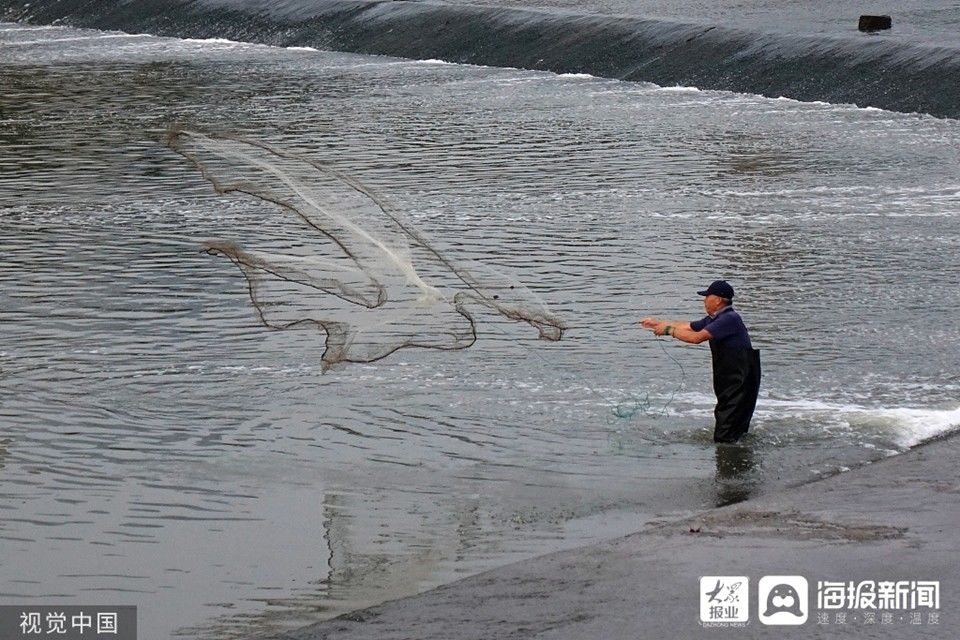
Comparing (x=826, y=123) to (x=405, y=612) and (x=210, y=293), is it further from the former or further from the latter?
(x=405, y=612)

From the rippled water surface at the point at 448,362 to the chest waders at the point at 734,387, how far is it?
21 cm

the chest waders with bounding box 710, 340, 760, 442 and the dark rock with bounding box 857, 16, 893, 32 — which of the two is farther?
the dark rock with bounding box 857, 16, 893, 32

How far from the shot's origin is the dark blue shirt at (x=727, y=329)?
1308 cm

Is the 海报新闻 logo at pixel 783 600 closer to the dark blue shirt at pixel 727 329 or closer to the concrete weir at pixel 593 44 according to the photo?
the dark blue shirt at pixel 727 329

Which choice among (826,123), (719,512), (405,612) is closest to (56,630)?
(405,612)

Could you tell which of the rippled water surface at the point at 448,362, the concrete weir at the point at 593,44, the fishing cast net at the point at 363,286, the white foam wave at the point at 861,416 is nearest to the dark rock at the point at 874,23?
the concrete weir at the point at 593,44

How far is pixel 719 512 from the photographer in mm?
11938

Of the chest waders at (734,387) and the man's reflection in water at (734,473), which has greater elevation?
the chest waders at (734,387)

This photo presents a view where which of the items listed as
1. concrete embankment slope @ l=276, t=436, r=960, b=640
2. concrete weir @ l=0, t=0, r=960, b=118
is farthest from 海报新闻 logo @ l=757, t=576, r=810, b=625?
concrete weir @ l=0, t=0, r=960, b=118

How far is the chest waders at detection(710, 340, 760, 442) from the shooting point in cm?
1313

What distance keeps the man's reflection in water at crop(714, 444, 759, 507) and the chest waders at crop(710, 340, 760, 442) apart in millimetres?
156

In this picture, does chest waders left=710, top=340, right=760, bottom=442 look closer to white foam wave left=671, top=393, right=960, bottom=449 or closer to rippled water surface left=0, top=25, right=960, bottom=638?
rippled water surface left=0, top=25, right=960, bottom=638

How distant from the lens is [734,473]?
42.7 feet

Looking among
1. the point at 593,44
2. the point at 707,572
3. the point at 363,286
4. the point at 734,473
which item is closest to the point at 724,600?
the point at 707,572
